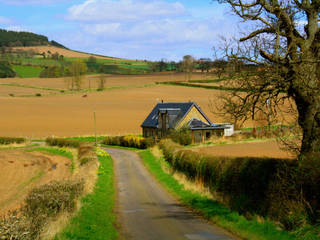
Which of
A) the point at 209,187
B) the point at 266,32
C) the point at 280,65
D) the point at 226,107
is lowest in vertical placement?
the point at 209,187

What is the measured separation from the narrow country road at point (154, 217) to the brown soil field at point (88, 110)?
43.9 metres

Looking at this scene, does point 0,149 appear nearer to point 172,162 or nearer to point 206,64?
point 172,162

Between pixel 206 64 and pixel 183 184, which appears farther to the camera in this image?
pixel 183 184

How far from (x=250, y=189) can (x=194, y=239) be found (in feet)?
16.0

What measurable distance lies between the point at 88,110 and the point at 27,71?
84957mm

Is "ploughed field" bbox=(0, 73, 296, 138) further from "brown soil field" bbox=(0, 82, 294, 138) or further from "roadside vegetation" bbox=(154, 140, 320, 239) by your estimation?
"roadside vegetation" bbox=(154, 140, 320, 239)

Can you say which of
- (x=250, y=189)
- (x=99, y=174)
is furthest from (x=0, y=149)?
(x=250, y=189)

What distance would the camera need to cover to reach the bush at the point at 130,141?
60.1 metres

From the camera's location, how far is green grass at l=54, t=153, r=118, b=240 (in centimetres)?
1391

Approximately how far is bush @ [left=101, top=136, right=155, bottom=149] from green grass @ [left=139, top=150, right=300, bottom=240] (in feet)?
109

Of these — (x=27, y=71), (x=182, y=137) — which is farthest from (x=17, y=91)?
(x=182, y=137)

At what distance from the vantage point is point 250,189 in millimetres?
18000

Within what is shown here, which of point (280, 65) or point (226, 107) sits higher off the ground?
point (280, 65)

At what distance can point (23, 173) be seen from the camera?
131ft
